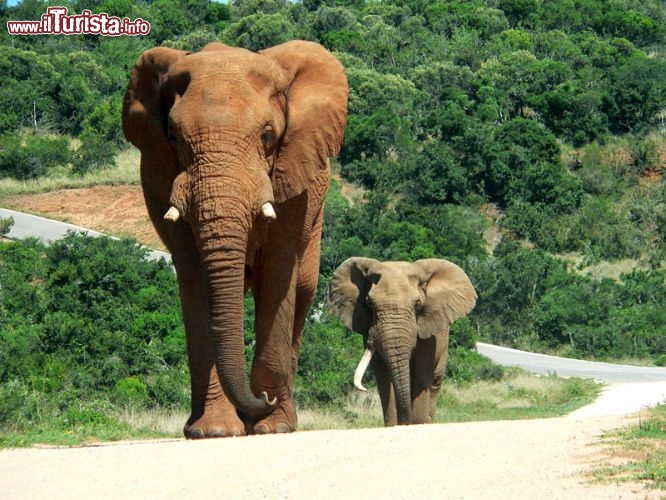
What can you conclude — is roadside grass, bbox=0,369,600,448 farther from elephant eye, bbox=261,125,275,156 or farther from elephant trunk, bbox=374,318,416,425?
elephant eye, bbox=261,125,275,156

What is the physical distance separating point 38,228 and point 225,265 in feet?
85.6

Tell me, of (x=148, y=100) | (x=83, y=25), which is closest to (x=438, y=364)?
(x=148, y=100)

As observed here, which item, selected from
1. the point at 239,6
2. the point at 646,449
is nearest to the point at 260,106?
the point at 646,449

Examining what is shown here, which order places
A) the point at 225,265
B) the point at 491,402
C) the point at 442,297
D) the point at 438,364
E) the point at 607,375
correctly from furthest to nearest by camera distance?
the point at 607,375 → the point at 491,402 → the point at 438,364 → the point at 442,297 → the point at 225,265

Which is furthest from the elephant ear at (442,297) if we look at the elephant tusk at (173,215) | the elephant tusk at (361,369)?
the elephant tusk at (173,215)

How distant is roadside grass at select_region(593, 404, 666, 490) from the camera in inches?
240

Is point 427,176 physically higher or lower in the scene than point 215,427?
lower

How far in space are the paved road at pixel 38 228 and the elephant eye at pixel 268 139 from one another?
22.4 m

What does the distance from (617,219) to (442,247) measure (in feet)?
32.6

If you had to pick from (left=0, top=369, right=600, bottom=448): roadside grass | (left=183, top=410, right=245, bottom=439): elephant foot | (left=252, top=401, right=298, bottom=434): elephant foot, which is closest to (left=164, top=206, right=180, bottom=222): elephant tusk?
(left=183, top=410, right=245, bottom=439): elephant foot

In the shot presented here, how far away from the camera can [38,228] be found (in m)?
33.5

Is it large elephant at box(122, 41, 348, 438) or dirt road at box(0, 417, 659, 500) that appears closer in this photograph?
dirt road at box(0, 417, 659, 500)

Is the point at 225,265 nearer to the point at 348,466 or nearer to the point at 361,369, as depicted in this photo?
the point at 348,466

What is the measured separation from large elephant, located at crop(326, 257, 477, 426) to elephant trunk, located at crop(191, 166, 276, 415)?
3.76 m
